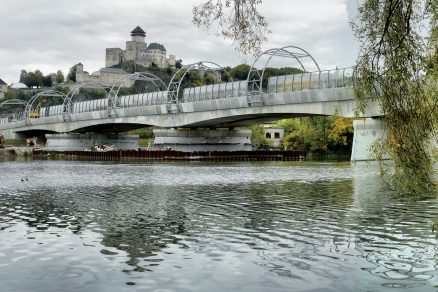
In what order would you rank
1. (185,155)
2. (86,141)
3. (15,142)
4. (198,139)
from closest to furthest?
1. (185,155)
2. (198,139)
3. (86,141)
4. (15,142)

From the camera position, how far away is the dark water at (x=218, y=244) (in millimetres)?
12711

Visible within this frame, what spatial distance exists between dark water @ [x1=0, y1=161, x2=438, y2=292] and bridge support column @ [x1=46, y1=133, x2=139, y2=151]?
98.9 metres

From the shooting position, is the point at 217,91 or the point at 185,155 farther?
the point at 185,155

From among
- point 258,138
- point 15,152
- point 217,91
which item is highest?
point 217,91

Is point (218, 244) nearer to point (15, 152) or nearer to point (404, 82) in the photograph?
point (404, 82)

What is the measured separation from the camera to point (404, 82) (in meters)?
14.5

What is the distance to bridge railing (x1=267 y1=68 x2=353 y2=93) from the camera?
66.0 meters

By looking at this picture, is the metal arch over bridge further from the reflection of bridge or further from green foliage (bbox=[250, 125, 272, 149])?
green foliage (bbox=[250, 125, 272, 149])

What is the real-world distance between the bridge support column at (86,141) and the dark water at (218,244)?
325 feet

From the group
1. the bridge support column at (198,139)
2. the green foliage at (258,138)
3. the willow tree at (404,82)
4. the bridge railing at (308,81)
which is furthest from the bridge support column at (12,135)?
the willow tree at (404,82)

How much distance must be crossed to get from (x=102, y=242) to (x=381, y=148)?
829 cm

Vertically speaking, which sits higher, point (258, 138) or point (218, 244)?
point (258, 138)

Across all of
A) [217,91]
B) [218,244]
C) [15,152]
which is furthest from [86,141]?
[218,244]

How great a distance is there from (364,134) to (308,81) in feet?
32.8
